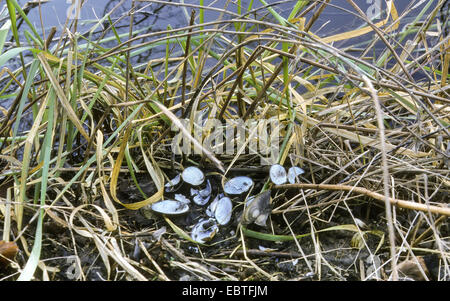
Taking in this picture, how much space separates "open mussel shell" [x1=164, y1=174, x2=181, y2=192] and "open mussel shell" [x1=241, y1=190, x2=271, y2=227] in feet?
0.71

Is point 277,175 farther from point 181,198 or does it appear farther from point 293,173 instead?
point 181,198

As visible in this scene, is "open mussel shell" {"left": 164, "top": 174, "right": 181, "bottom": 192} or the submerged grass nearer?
the submerged grass

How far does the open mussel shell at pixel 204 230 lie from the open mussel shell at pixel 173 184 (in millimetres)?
140

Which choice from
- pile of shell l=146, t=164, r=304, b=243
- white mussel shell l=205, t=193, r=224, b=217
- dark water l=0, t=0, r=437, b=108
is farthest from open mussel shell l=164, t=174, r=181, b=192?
dark water l=0, t=0, r=437, b=108

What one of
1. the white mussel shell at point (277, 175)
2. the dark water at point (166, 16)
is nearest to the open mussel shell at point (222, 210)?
the white mussel shell at point (277, 175)

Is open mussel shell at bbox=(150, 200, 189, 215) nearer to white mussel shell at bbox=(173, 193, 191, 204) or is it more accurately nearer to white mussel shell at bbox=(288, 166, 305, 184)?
white mussel shell at bbox=(173, 193, 191, 204)

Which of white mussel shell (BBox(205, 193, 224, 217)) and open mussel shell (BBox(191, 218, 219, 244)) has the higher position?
white mussel shell (BBox(205, 193, 224, 217))

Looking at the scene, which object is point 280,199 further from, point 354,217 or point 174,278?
point 174,278

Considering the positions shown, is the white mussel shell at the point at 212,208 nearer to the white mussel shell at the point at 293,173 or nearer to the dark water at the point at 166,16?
the white mussel shell at the point at 293,173

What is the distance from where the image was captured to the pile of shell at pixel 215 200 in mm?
1189

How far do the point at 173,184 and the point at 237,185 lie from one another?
17 centimetres

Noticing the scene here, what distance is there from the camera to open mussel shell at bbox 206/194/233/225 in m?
1.23

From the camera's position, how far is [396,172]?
1.18 meters

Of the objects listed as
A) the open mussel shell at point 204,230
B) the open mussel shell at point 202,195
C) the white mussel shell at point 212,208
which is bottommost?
the open mussel shell at point 204,230
